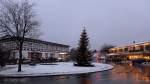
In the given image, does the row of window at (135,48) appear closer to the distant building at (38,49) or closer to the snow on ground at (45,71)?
the distant building at (38,49)

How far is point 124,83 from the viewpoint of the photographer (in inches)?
659

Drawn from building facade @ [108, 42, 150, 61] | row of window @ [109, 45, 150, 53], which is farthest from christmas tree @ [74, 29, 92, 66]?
row of window @ [109, 45, 150, 53]

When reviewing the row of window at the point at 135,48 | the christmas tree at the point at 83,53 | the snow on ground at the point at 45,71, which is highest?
the row of window at the point at 135,48

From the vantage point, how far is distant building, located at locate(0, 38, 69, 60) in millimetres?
80363

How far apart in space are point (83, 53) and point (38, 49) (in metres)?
56.2

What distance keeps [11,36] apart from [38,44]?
62.6m

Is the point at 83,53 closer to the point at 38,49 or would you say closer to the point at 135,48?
the point at 135,48

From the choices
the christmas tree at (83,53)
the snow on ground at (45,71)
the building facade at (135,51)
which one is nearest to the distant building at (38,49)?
the building facade at (135,51)

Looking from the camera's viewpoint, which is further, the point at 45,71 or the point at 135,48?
the point at 135,48

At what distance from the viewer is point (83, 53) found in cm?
3953

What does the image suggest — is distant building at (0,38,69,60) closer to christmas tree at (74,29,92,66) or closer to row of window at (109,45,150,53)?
row of window at (109,45,150,53)

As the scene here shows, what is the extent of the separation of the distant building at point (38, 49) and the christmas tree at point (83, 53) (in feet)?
120

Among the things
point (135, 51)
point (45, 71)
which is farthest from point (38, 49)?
point (45, 71)

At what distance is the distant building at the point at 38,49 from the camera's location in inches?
3164
